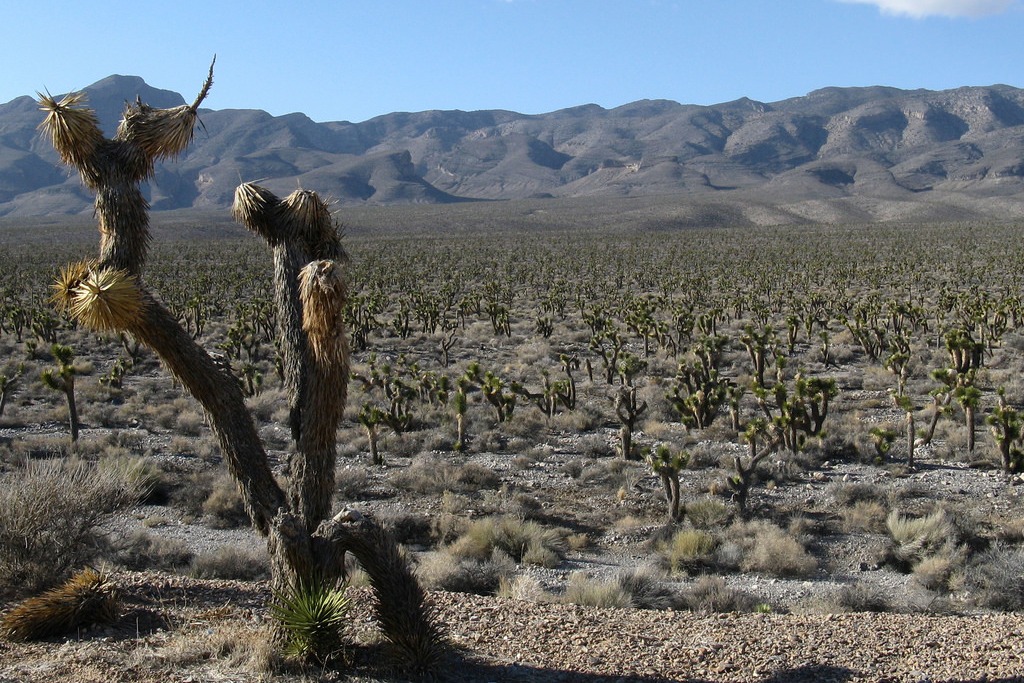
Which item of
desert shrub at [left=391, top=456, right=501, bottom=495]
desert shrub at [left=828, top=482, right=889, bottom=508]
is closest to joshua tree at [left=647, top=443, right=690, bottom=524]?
desert shrub at [left=828, top=482, right=889, bottom=508]

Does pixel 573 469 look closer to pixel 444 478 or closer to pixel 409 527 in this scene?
pixel 444 478

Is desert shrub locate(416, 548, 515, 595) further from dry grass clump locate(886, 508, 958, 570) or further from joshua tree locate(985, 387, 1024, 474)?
joshua tree locate(985, 387, 1024, 474)

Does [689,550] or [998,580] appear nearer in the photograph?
[998,580]

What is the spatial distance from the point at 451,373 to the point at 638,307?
951cm

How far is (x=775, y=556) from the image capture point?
9586mm

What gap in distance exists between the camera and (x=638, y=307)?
29.5m

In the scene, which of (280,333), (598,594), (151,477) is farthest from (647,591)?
(151,477)

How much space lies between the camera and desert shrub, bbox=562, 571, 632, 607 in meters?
8.05

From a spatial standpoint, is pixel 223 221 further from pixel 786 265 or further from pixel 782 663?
pixel 782 663

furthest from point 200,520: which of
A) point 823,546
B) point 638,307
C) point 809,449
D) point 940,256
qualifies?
point 940,256

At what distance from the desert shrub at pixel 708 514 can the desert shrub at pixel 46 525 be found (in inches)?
271

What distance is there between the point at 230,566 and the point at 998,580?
785cm

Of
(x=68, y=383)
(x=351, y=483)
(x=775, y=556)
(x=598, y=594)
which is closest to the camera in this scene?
(x=598, y=594)

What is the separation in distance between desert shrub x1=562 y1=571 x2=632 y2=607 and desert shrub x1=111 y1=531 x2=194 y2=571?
4420mm
